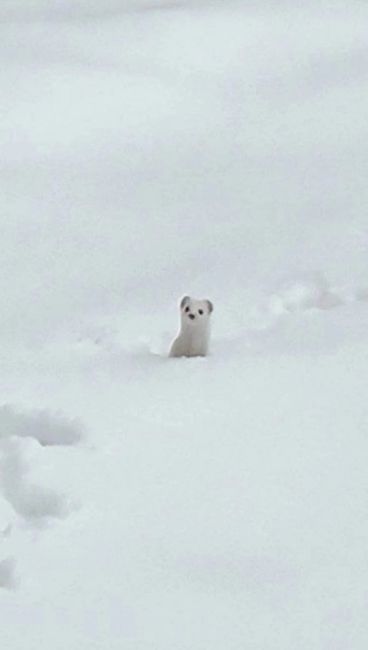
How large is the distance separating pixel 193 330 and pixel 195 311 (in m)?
0.09

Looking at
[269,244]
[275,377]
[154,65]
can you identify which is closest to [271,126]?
[154,65]

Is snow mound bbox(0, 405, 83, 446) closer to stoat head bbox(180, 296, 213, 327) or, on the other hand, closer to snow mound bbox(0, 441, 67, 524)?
snow mound bbox(0, 441, 67, 524)

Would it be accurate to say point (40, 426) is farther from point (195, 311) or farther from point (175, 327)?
point (175, 327)

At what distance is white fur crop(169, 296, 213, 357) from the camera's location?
14.1 feet

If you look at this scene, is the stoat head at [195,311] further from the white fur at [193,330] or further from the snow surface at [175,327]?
the snow surface at [175,327]

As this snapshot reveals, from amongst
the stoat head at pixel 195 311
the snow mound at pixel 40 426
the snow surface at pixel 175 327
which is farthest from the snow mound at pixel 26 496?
the stoat head at pixel 195 311

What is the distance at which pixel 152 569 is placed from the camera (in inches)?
132

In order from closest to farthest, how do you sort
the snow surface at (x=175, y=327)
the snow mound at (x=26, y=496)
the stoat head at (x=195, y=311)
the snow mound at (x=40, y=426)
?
the snow surface at (x=175, y=327), the snow mound at (x=26, y=496), the snow mound at (x=40, y=426), the stoat head at (x=195, y=311)

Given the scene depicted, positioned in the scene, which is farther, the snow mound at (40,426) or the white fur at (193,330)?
the white fur at (193,330)

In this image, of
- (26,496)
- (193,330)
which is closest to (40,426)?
(26,496)

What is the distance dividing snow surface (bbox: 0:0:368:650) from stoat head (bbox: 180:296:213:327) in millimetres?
140

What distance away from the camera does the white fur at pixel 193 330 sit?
4.31m

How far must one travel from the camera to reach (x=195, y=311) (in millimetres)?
4309

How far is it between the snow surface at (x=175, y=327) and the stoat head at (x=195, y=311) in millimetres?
140
